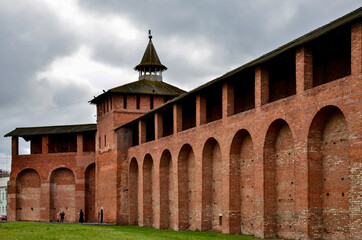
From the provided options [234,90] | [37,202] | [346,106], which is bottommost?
[37,202]

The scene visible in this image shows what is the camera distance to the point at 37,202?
5044 cm

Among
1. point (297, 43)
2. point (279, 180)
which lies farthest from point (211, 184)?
point (297, 43)

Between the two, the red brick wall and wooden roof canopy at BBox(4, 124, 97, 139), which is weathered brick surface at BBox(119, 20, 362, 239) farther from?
wooden roof canopy at BBox(4, 124, 97, 139)

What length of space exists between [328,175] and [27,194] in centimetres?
3619

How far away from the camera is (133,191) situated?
1650 inches

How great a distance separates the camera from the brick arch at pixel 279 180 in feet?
75.7

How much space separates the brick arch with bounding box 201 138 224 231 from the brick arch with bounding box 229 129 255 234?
6.87 feet

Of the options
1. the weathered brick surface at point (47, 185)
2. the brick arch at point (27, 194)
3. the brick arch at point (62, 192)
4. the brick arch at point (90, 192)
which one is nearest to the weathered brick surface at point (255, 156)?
the brick arch at point (90, 192)

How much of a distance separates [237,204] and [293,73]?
274 inches

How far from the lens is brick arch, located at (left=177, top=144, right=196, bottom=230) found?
1282 inches

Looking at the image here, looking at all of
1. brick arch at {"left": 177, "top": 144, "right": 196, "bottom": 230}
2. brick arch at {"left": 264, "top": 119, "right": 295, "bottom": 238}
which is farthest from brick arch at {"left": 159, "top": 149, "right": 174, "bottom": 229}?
brick arch at {"left": 264, "top": 119, "right": 295, "bottom": 238}

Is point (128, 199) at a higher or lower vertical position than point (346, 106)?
lower

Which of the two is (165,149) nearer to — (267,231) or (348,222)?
(267,231)

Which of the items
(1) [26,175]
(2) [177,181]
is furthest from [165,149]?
(1) [26,175]
